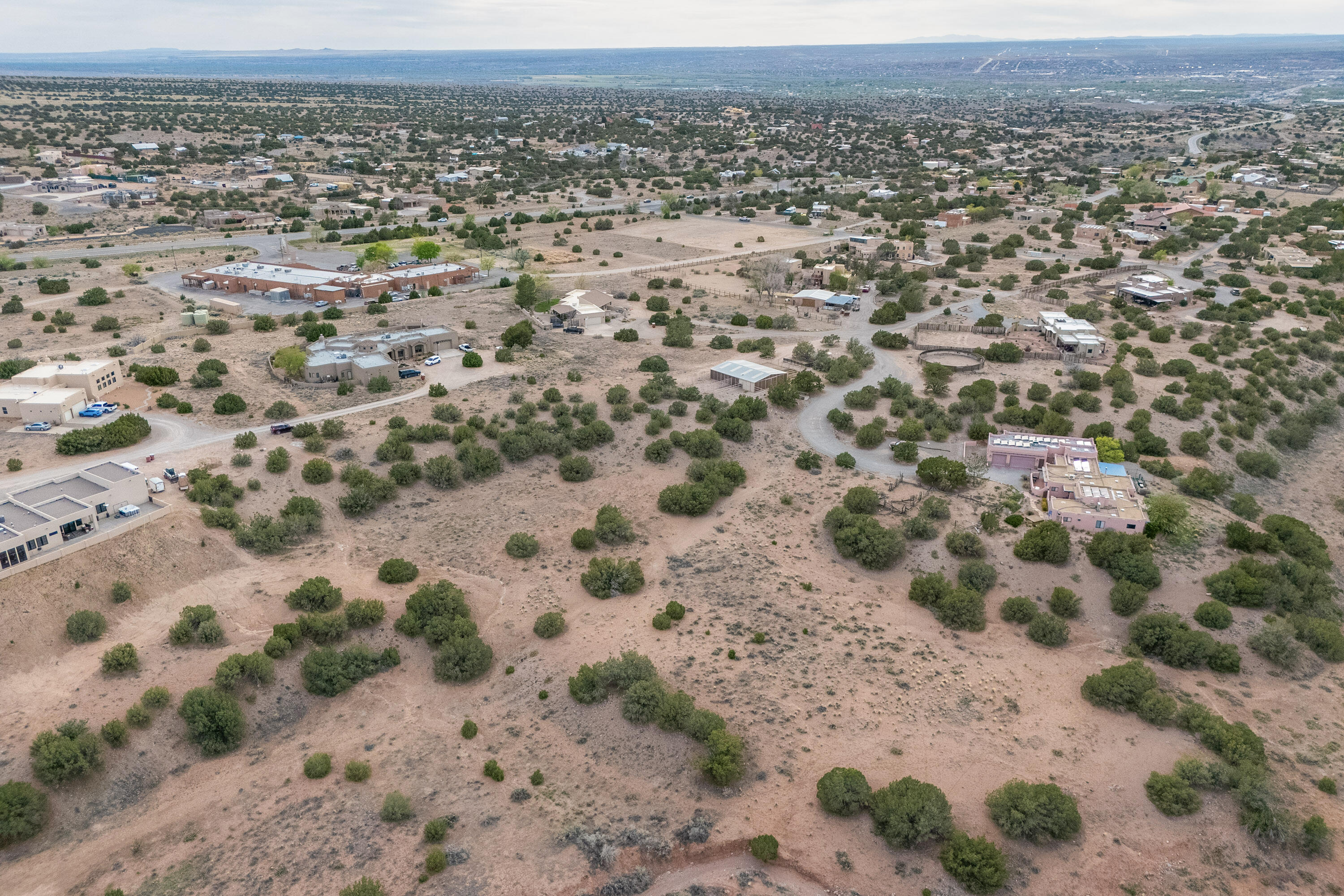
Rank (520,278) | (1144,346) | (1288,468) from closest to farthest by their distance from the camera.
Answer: (1288,468), (1144,346), (520,278)

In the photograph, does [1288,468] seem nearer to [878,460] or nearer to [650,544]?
[878,460]

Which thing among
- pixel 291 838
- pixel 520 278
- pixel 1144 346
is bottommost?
pixel 291 838

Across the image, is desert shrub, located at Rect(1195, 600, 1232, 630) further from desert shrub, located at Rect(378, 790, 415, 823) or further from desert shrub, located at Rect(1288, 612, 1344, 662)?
desert shrub, located at Rect(378, 790, 415, 823)

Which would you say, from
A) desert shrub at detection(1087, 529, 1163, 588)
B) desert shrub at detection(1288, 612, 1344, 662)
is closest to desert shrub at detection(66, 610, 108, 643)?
desert shrub at detection(1087, 529, 1163, 588)

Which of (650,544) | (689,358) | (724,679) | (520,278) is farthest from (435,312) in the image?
(724,679)

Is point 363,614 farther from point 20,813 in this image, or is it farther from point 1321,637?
point 1321,637

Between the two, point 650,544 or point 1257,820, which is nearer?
point 1257,820

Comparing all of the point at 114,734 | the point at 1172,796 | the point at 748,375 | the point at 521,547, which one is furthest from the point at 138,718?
the point at 748,375
